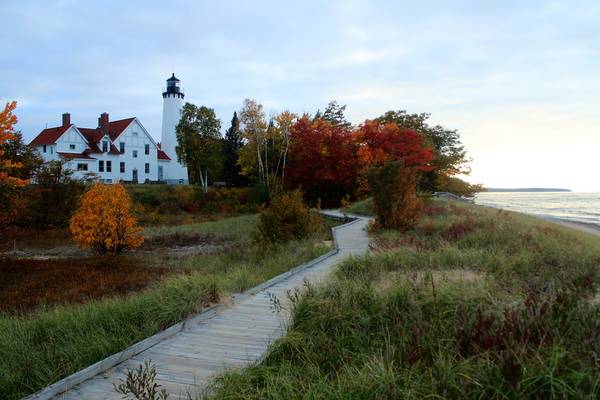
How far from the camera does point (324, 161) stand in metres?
33.1

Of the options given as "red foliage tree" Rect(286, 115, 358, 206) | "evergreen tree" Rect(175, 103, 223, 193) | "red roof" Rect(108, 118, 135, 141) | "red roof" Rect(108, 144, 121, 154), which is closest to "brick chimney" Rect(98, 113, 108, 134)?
"red roof" Rect(108, 118, 135, 141)

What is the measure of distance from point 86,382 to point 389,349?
2.74 meters

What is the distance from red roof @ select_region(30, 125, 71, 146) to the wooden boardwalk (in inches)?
1780

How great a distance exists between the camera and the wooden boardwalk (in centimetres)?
419

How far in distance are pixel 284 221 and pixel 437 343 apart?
35.2ft

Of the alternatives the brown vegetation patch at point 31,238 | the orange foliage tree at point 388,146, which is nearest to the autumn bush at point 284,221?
the brown vegetation patch at point 31,238

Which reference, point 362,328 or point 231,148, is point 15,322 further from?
point 231,148

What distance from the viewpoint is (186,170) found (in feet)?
177

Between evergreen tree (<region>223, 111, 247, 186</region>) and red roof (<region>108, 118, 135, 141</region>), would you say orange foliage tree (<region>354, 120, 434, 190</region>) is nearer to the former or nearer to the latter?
evergreen tree (<region>223, 111, 247, 186</region>)

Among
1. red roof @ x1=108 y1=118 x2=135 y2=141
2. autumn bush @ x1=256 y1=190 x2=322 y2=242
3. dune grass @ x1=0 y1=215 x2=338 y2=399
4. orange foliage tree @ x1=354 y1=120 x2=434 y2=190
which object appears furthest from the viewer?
red roof @ x1=108 y1=118 x2=135 y2=141

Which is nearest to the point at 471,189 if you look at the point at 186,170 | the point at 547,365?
the point at 186,170

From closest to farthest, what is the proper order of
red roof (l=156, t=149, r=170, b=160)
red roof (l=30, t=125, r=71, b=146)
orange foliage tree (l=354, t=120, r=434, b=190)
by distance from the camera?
orange foliage tree (l=354, t=120, r=434, b=190)
red roof (l=30, t=125, r=71, b=146)
red roof (l=156, t=149, r=170, b=160)

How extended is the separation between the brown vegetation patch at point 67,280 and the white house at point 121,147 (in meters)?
34.0

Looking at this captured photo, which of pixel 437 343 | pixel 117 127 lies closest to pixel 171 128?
pixel 117 127
